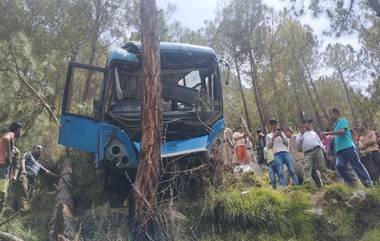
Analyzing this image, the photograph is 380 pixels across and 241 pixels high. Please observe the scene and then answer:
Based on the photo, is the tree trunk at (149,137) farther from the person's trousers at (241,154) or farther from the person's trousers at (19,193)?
the person's trousers at (241,154)

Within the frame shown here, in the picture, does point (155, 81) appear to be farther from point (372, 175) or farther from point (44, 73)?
point (44, 73)

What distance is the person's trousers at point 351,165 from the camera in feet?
21.8

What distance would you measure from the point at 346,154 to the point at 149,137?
10.6 ft

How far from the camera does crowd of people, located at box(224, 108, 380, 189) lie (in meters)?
6.70

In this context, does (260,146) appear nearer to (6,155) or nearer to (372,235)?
(372,235)

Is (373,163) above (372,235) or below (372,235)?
above

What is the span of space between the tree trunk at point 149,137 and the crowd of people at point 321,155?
2.29 m

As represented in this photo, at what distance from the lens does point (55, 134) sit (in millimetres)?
10797

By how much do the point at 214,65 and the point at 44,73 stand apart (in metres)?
5.43

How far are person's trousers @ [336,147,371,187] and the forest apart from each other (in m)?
0.32

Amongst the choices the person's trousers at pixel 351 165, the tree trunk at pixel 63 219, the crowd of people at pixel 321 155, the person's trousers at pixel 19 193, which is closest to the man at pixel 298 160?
the crowd of people at pixel 321 155

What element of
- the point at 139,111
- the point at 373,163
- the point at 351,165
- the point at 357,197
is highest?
the point at 139,111

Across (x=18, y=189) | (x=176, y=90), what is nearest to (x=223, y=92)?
(x=176, y=90)

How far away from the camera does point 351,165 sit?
675 cm
